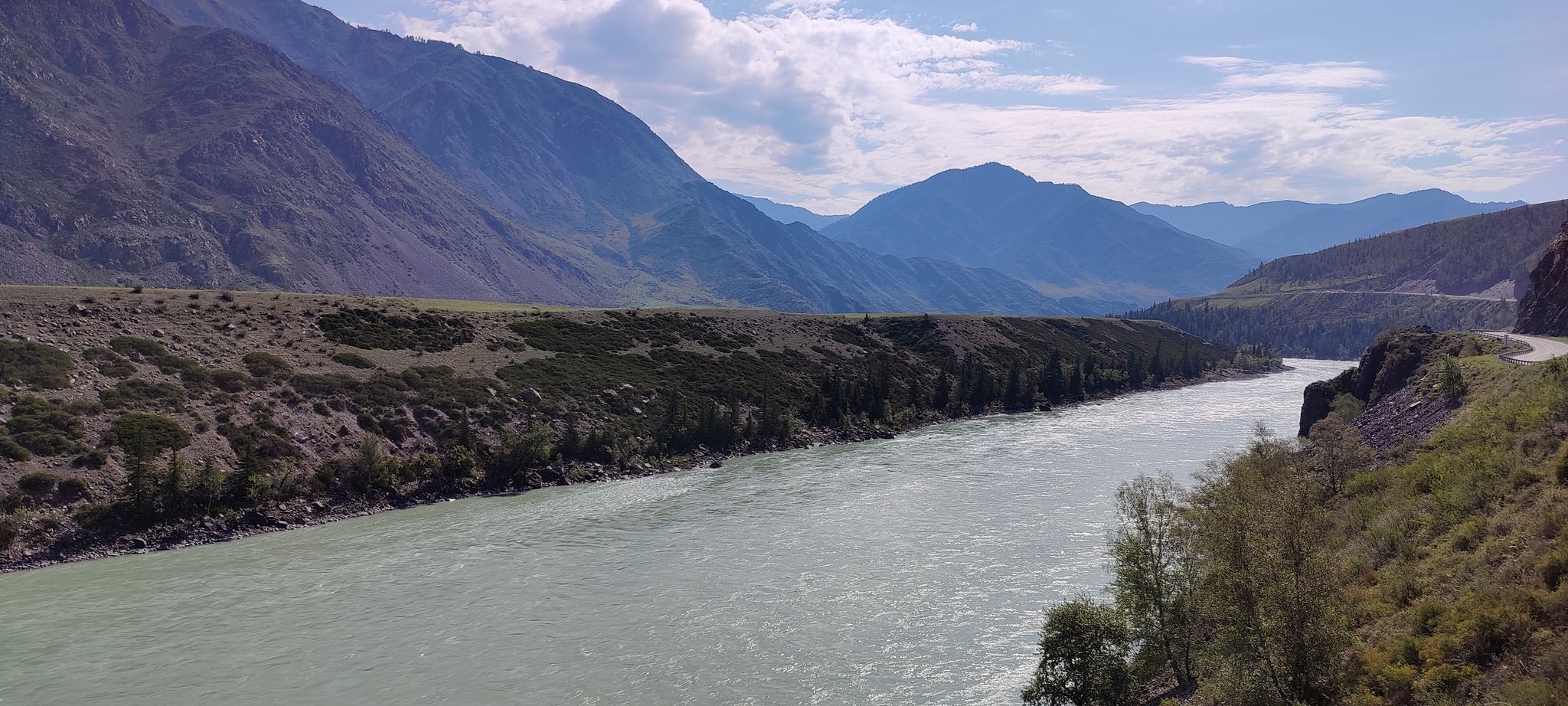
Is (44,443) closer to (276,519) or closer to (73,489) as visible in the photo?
(73,489)

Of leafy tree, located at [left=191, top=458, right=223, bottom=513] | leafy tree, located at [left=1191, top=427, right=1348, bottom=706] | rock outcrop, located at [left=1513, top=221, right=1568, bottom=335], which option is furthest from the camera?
rock outcrop, located at [left=1513, top=221, right=1568, bottom=335]

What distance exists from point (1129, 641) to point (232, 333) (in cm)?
7381

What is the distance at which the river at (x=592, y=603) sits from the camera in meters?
30.2

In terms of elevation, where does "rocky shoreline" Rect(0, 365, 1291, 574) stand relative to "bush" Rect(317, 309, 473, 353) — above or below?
below

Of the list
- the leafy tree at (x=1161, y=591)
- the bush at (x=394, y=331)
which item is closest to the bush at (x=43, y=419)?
the bush at (x=394, y=331)

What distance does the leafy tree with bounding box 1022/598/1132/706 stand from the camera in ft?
85.7

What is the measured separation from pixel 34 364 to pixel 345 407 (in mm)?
18954

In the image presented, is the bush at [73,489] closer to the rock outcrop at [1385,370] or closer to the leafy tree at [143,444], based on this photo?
the leafy tree at [143,444]

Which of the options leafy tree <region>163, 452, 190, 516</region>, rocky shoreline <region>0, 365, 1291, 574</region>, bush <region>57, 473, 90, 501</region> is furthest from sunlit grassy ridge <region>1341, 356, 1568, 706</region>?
bush <region>57, 473, 90, 501</region>

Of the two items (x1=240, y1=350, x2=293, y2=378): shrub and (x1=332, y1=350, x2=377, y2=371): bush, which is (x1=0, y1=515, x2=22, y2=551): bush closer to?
(x1=240, y1=350, x2=293, y2=378): shrub

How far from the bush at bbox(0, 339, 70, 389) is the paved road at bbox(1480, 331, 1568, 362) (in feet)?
307

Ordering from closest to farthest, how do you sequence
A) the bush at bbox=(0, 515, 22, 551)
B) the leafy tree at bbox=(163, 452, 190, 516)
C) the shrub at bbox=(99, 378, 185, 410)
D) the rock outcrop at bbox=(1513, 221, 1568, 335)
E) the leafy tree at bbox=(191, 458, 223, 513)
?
the bush at bbox=(0, 515, 22, 551) < the leafy tree at bbox=(163, 452, 190, 516) < the leafy tree at bbox=(191, 458, 223, 513) < the shrub at bbox=(99, 378, 185, 410) < the rock outcrop at bbox=(1513, 221, 1568, 335)

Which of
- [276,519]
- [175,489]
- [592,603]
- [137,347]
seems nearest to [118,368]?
[137,347]

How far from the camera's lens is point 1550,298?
79.6m
